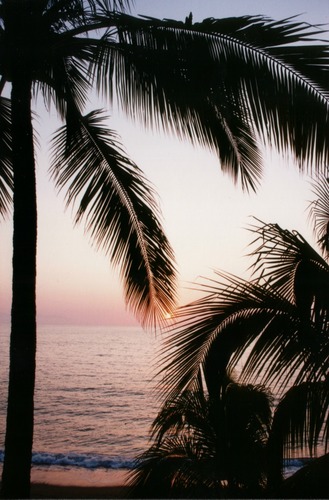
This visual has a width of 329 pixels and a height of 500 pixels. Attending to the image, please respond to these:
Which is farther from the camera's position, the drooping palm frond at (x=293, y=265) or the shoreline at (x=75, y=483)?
the shoreline at (x=75, y=483)

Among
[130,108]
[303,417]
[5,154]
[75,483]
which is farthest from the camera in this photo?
[75,483]

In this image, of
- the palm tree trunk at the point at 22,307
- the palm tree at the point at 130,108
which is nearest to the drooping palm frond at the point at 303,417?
the palm tree at the point at 130,108

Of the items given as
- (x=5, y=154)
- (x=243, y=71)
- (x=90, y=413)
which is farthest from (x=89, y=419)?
(x=243, y=71)

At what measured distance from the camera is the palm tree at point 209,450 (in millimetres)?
3172

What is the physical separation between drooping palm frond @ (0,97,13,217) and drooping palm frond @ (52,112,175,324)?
0.54 meters

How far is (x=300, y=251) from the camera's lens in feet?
9.02

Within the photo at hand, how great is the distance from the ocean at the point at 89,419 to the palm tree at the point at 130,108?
116 centimetres

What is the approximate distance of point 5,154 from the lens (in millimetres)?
5355

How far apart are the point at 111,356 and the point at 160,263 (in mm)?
55706

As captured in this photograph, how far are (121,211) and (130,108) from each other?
1.30m

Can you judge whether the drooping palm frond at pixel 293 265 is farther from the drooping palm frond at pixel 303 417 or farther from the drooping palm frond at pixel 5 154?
the drooping palm frond at pixel 5 154

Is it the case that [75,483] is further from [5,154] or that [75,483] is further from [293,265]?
[293,265]

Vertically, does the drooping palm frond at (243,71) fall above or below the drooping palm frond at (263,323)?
above

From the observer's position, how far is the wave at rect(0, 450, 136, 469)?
53.9ft
